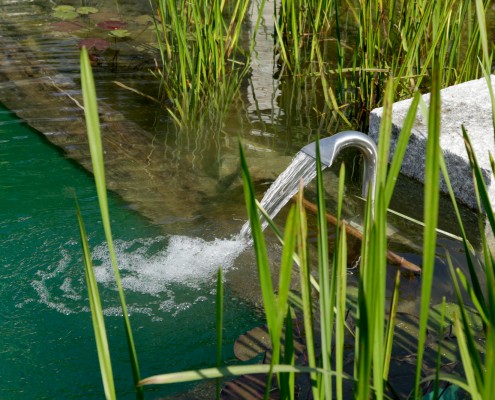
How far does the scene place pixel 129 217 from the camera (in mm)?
2957

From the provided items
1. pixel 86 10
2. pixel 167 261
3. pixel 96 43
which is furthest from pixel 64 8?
pixel 167 261

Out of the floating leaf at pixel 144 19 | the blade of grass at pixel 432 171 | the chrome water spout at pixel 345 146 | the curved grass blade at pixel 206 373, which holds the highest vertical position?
the blade of grass at pixel 432 171

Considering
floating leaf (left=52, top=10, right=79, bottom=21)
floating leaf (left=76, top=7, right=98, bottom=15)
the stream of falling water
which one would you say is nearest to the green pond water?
the stream of falling water

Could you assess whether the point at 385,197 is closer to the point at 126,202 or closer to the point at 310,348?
the point at 310,348

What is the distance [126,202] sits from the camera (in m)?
3.07

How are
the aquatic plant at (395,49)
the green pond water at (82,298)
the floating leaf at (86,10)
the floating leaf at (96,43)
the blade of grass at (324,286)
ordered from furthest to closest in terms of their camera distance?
the floating leaf at (86,10) → the floating leaf at (96,43) → the aquatic plant at (395,49) → the green pond water at (82,298) → the blade of grass at (324,286)

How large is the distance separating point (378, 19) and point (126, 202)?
1381 mm

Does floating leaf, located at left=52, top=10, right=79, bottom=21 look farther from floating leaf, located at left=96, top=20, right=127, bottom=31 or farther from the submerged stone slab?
the submerged stone slab

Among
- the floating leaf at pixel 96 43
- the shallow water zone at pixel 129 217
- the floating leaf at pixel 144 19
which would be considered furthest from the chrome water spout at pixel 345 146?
the floating leaf at pixel 144 19

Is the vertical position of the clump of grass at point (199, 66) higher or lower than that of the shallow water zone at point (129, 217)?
higher

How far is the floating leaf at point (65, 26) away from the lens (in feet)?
16.1

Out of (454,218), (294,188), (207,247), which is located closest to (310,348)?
(294,188)

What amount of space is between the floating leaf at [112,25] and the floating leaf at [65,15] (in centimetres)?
29

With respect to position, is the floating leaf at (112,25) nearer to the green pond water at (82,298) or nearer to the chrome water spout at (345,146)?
the green pond water at (82,298)
